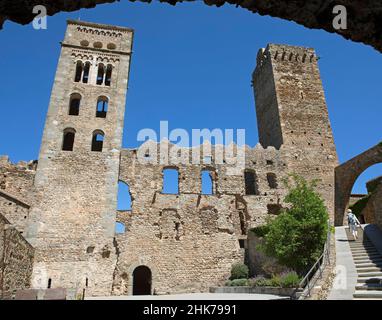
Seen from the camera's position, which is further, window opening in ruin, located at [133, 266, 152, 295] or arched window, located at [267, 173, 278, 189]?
arched window, located at [267, 173, 278, 189]

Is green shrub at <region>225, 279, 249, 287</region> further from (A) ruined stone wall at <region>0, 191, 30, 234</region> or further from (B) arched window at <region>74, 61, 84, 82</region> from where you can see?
(B) arched window at <region>74, 61, 84, 82</region>

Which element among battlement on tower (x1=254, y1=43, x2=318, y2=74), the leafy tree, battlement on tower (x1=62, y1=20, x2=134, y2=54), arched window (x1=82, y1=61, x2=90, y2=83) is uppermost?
battlement on tower (x1=254, y1=43, x2=318, y2=74)

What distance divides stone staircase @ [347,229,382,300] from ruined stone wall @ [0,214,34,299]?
10679mm

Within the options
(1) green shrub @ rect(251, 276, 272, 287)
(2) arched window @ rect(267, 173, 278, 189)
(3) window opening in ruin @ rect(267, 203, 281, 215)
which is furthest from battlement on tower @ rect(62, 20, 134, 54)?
(1) green shrub @ rect(251, 276, 272, 287)

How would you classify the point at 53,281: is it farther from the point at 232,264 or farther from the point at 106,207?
the point at 232,264

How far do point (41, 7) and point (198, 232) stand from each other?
1751 centimetres

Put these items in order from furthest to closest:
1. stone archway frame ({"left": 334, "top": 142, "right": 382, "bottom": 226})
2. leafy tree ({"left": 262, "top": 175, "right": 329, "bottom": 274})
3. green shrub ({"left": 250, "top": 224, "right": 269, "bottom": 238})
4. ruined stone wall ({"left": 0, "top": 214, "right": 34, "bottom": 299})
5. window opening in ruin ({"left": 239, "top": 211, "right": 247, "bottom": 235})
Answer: stone archway frame ({"left": 334, "top": 142, "right": 382, "bottom": 226}), window opening in ruin ({"left": 239, "top": 211, "right": 247, "bottom": 235}), green shrub ({"left": 250, "top": 224, "right": 269, "bottom": 238}), leafy tree ({"left": 262, "top": 175, "right": 329, "bottom": 274}), ruined stone wall ({"left": 0, "top": 214, "right": 34, "bottom": 299})

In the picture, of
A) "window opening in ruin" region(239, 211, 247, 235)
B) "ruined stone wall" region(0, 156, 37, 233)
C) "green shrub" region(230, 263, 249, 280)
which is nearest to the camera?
"ruined stone wall" region(0, 156, 37, 233)

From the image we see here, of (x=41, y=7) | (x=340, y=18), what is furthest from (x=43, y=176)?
(x=340, y=18)

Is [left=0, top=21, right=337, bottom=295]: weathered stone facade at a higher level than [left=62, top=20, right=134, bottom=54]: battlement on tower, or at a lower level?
lower

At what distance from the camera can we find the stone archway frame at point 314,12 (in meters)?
2.53

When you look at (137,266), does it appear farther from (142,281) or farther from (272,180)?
(272,180)

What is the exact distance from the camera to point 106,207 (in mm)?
17250

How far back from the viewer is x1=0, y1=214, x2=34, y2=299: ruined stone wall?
10.1m
